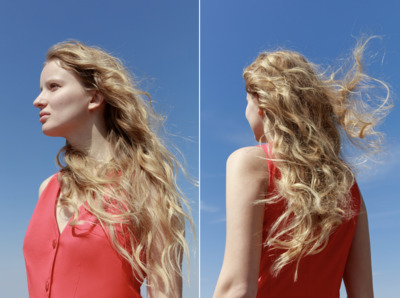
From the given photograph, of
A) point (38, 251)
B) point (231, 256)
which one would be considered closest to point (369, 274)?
point (231, 256)

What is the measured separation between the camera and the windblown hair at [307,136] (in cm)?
251

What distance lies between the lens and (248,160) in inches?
98.0

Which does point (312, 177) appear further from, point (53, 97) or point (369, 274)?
point (53, 97)

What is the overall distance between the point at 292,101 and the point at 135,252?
135 cm

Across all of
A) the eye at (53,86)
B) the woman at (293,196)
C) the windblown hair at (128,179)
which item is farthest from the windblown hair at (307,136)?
the eye at (53,86)

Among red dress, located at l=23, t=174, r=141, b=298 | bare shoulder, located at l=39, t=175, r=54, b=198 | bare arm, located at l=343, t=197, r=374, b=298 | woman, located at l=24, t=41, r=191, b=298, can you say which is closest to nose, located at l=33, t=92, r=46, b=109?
woman, located at l=24, t=41, r=191, b=298

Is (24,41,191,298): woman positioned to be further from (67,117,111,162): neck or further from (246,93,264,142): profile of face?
(246,93,264,142): profile of face

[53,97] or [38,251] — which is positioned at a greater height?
[53,97]

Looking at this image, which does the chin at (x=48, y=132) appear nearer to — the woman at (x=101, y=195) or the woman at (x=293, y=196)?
the woman at (x=101, y=195)

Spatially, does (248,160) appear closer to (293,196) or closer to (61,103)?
(293,196)

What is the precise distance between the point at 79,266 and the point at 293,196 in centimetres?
129

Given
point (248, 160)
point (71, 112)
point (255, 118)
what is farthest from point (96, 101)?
point (248, 160)

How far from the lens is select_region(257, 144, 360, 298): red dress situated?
249 centimetres

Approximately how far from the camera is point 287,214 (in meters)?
2.49
